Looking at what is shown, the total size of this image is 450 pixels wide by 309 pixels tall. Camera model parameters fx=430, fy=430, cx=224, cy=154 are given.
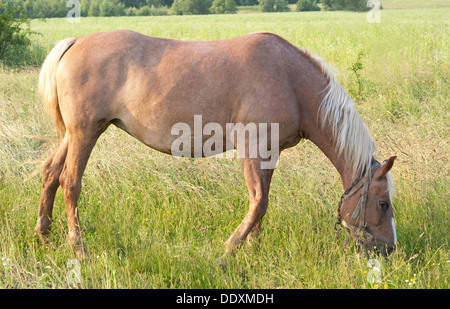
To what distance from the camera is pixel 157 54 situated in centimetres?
375

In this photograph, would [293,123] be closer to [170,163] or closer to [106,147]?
[170,163]

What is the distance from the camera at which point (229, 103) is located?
3584 mm

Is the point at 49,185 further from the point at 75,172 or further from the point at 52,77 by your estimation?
the point at 52,77

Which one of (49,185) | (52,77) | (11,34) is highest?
(11,34)

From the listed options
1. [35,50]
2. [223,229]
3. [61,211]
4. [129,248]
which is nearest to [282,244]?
[223,229]

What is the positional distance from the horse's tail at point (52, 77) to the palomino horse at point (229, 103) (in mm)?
57

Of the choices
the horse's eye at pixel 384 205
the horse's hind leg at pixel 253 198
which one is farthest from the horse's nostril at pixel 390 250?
the horse's hind leg at pixel 253 198

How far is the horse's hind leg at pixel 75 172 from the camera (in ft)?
12.5

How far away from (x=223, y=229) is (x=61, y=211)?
175 centimetres

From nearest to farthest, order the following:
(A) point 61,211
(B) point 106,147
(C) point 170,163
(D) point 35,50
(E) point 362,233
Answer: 1. (E) point 362,233
2. (A) point 61,211
3. (C) point 170,163
4. (B) point 106,147
5. (D) point 35,50

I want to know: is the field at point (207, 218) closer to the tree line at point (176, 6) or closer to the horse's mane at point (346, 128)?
the horse's mane at point (346, 128)

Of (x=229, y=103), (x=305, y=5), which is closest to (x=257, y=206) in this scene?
(x=229, y=103)

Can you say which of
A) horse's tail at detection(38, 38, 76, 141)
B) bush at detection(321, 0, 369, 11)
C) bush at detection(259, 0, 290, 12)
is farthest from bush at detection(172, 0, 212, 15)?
horse's tail at detection(38, 38, 76, 141)

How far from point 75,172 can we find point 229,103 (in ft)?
5.00
